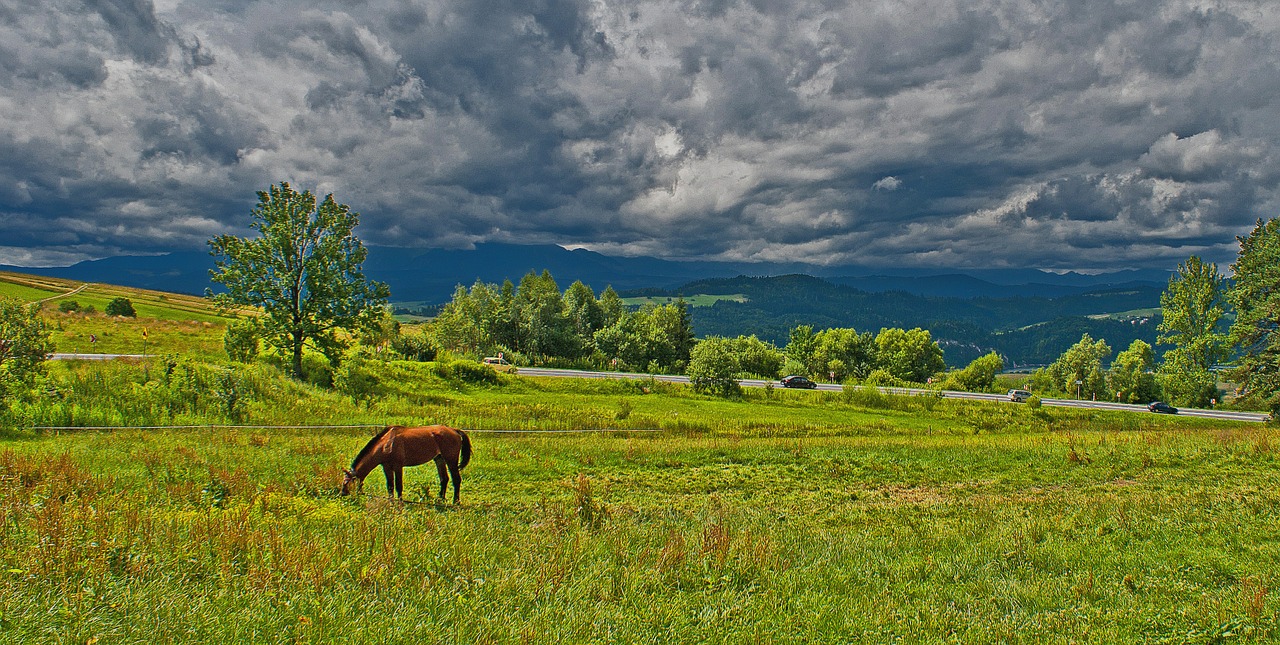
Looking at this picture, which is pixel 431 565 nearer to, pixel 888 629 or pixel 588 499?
pixel 588 499

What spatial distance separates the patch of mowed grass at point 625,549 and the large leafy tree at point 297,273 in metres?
19.5

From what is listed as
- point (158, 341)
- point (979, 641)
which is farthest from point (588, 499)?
point (158, 341)

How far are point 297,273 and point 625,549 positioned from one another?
41833mm

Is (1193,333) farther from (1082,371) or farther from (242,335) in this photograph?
(242,335)

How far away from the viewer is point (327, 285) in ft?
140

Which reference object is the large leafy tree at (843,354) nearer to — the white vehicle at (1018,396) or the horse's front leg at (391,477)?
the white vehicle at (1018,396)

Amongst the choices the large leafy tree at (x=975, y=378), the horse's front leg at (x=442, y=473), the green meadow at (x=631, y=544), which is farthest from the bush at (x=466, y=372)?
the large leafy tree at (x=975, y=378)

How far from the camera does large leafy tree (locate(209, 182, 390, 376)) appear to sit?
41000mm

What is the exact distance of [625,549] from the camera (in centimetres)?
927

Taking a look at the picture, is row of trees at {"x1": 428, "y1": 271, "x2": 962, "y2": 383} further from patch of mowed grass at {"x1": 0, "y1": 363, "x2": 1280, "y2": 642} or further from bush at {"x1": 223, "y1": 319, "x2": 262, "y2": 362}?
patch of mowed grass at {"x1": 0, "y1": 363, "x2": 1280, "y2": 642}

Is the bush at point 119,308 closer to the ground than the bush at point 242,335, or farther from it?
farther from it

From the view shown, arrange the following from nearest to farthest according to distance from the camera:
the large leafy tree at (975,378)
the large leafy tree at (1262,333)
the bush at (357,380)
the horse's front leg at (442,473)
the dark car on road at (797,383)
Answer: the horse's front leg at (442,473) < the bush at (357,380) < the large leafy tree at (1262,333) < the dark car on road at (797,383) < the large leafy tree at (975,378)

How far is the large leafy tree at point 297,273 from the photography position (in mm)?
41000

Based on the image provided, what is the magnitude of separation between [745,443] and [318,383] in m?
31.1
